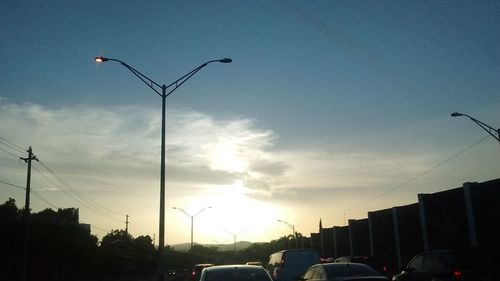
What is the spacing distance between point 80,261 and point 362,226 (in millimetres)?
30003

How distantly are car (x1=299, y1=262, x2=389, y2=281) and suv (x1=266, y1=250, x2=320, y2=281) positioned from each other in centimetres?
970

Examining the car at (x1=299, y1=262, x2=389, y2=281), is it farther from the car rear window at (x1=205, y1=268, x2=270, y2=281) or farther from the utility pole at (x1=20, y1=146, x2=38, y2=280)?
the utility pole at (x1=20, y1=146, x2=38, y2=280)

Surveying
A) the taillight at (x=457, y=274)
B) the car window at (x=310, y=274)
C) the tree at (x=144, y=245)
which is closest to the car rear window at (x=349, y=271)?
the car window at (x=310, y=274)

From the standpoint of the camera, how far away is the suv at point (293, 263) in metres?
24.8

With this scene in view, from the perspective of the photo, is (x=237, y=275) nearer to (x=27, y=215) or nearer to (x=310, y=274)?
(x=310, y=274)

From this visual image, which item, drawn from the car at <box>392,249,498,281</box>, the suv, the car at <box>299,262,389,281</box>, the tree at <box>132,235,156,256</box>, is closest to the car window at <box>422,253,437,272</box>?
the car at <box>392,249,498,281</box>

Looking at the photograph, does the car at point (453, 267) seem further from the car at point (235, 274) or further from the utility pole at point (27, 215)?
the utility pole at point (27, 215)

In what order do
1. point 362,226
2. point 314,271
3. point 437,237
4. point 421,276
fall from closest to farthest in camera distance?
point 314,271
point 421,276
point 437,237
point 362,226

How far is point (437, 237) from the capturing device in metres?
39.7

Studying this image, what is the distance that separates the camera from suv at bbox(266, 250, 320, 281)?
2483 cm

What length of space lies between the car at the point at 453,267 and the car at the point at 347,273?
3.57m

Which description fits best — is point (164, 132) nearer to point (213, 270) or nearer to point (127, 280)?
point (213, 270)

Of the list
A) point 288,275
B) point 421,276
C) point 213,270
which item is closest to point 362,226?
point 288,275

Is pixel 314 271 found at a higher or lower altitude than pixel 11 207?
lower
